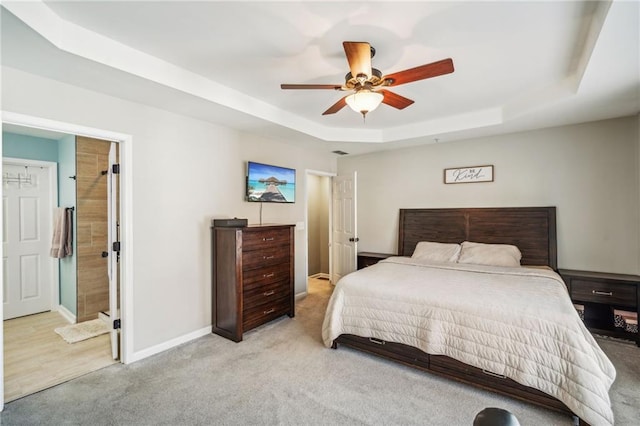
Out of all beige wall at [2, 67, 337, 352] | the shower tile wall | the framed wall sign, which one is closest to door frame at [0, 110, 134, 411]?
beige wall at [2, 67, 337, 352]

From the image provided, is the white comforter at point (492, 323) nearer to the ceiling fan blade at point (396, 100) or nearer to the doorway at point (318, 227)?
the ceiling fan blade at point (396, 100)

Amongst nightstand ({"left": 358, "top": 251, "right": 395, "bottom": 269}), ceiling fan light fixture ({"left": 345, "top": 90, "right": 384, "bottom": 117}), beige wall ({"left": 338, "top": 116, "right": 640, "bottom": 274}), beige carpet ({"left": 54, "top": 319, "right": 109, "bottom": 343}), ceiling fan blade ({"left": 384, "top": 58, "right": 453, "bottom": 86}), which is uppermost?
ceiling fan blade ({"left": 384, "top": 58, "right": 453, "bottom": 86})

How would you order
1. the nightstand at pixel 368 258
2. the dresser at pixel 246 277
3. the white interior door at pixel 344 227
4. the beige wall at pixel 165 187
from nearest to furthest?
the beige wall at pixel 165 187, the dresser at pixel 246 277, the nightstand at pixel 368 258, the white interior door at pixel 344 227

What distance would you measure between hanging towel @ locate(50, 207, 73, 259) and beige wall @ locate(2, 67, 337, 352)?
1.97m

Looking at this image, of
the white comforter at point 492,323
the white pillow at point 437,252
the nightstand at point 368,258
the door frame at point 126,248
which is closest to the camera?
the white comforter at point 492,323

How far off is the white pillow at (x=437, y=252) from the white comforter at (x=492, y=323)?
0.68 meters

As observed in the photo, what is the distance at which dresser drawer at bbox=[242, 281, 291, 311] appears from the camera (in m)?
3.41

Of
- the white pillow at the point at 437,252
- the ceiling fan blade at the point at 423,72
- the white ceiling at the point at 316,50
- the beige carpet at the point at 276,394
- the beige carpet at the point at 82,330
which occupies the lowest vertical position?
the beige carpet at the point at 276,394

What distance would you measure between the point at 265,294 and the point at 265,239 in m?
0.66

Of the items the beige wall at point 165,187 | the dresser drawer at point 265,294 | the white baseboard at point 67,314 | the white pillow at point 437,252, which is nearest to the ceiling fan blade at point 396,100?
the beige wall at point 165,187

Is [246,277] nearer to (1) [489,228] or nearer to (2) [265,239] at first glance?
(2) [265,239]

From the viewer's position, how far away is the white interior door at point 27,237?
4.01m

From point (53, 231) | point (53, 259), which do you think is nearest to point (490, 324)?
point (53, 231)

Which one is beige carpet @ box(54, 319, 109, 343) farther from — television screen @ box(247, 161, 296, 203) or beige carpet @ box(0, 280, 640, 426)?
television screen @ box(247, 161, 296, 203)
